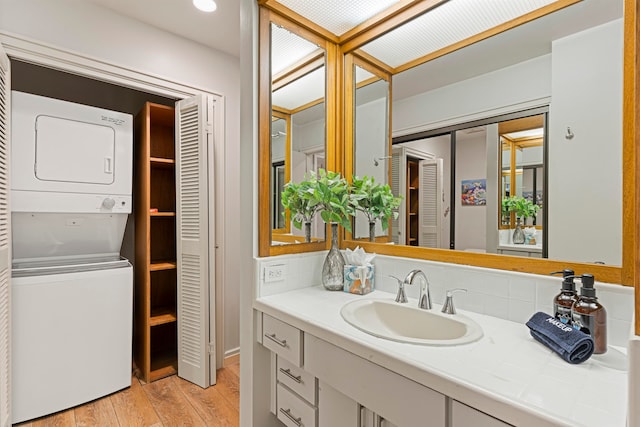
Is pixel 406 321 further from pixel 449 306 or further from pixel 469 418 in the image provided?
pixel 469 418

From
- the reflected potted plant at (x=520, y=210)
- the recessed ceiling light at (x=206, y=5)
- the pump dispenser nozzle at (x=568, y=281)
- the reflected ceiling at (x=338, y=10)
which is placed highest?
the recessed ceiling light at (x=206, y=5)

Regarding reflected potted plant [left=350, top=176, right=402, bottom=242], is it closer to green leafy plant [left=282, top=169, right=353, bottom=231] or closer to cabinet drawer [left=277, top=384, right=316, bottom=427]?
green leafy plant [left=282, top=169, right=353, bottom=231]

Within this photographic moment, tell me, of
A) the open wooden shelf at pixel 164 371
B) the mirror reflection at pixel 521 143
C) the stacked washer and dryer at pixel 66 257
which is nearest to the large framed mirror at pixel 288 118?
the mirror reflection at pixel 521 143

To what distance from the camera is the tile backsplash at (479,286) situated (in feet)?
3.04

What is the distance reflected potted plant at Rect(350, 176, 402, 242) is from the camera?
5.35 ft

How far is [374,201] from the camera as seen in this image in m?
1.66

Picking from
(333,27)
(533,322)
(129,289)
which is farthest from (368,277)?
(129,289)

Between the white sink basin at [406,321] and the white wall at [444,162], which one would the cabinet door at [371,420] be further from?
the white wall at [444,162]

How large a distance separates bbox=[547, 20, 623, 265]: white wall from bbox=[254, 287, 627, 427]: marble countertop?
1.08ft

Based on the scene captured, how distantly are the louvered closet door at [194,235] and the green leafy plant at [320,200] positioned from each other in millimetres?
877

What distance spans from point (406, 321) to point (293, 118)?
44.8 inches

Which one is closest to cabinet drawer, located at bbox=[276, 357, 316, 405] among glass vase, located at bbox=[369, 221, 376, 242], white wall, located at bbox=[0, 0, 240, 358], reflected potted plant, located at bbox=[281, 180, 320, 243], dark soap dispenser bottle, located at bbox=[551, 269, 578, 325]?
reflected potted plant, located at bbox=[281, 180, 320, 243]

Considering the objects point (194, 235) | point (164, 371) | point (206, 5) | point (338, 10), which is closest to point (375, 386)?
point (338, 10)

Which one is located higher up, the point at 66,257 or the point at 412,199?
the point at 412,199
